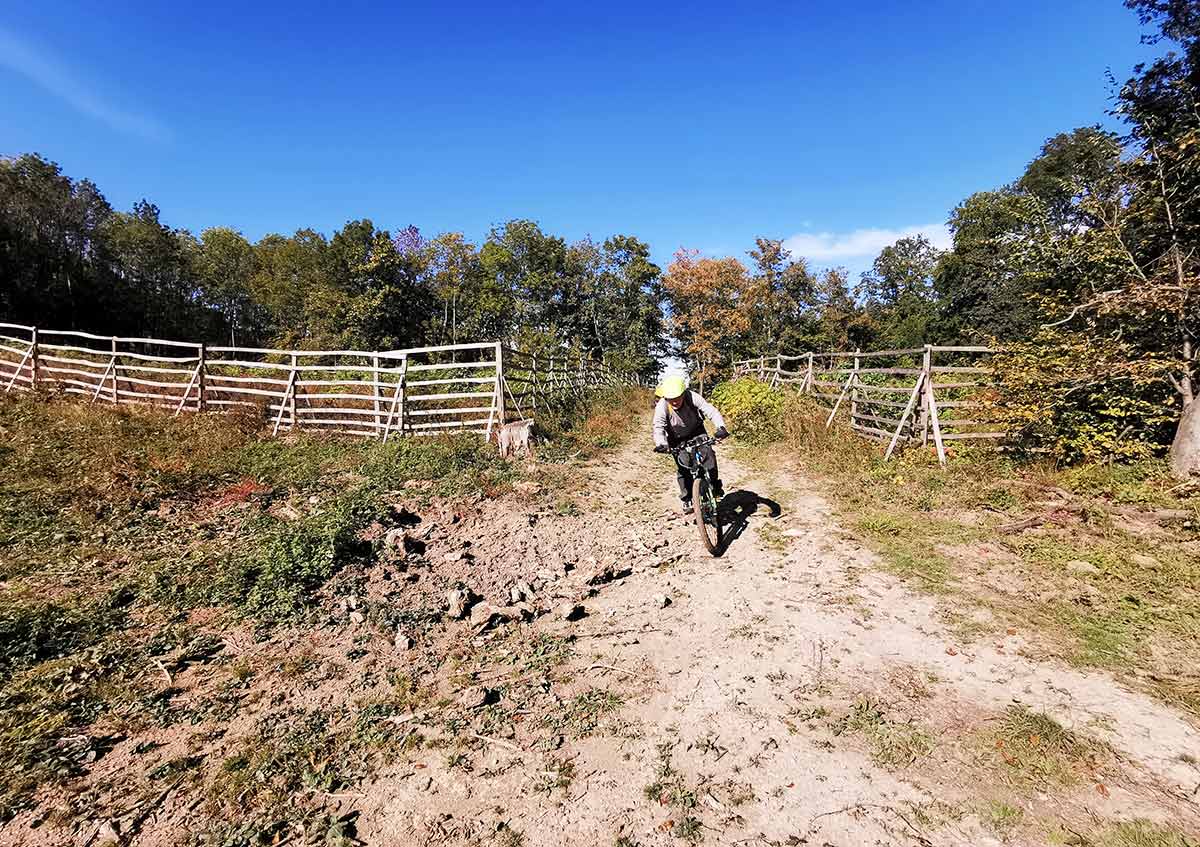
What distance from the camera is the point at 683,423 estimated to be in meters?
6.21

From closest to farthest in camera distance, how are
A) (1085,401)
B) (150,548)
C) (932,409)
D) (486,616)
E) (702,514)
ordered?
(486,616) → (150,548) → (702,514) → (1085,401) → (932,409)

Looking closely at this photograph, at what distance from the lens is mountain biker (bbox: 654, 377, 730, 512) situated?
5980 millimetres

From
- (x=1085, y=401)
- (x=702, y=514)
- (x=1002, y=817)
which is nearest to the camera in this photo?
(x=1002, y=817)

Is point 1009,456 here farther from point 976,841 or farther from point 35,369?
point 35,369

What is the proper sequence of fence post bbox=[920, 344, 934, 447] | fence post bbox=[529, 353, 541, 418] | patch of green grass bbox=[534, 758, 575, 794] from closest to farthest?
patch of green grass bbox=[534, 758, 575, 794] < fence post bbox=[920, 344, 934, 447] < fence post bbox=[529, 353, 541, 418]

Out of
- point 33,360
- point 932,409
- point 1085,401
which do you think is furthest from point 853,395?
point 33,360

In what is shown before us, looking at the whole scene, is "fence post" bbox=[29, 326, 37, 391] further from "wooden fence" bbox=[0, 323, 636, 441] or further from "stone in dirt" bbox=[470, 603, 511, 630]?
"stone in dirt" bbox=[470, 603, 511, 630]

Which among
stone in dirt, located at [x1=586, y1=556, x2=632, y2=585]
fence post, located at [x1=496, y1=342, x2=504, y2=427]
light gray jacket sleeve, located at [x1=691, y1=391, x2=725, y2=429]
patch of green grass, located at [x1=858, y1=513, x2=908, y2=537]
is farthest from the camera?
fence post, located at [x1=496, y1=342, x2=504, y2=427]

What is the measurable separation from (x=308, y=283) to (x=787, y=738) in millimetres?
48747

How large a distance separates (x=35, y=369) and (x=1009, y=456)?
23.1 m

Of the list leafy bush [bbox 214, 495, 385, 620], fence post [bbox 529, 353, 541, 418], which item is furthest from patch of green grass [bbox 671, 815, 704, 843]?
fence post [bbox 529, 353, 541, 418]

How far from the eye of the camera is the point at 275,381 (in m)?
11.4

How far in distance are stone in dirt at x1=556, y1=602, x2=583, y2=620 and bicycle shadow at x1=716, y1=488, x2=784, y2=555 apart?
2087 millimetres

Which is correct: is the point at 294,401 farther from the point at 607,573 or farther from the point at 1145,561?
the point at 1145,561
